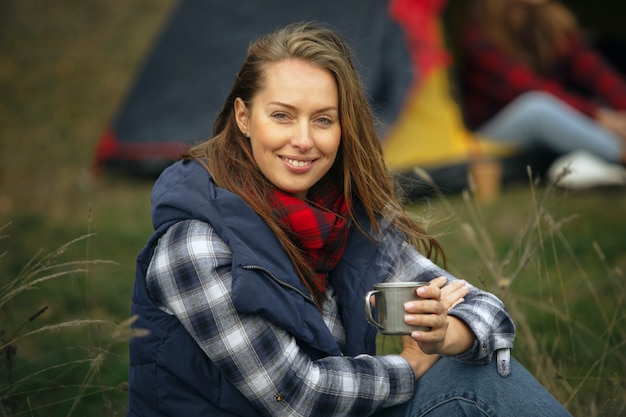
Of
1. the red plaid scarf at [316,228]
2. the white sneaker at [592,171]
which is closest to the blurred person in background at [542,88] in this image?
the white sneaker at [592,171]

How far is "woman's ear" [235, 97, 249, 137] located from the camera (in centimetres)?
206

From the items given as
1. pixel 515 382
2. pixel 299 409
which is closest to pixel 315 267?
pixel 299 409

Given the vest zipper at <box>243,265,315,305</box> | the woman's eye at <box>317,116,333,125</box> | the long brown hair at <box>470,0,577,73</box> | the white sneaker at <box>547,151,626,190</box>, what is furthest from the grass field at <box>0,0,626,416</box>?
the long brown hair at <box>470,0,577,73</box>

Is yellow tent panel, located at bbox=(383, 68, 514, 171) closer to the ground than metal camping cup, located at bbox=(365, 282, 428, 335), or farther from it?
closer to the ground

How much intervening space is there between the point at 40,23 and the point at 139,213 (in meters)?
4.43

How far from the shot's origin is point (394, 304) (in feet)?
5.67

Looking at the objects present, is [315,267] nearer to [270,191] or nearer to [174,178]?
[270,191]

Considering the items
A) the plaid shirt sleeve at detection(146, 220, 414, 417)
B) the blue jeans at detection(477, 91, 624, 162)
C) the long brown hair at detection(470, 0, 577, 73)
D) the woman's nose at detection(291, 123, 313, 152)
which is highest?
the woman's nose at detection(291, 123, 313, 152)

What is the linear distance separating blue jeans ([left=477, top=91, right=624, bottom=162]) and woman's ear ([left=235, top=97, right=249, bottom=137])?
350cm

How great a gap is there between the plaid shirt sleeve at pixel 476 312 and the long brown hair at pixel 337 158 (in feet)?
0.22

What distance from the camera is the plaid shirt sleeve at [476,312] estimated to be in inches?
74.5

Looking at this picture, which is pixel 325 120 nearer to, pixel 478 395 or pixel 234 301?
pixel 234 301

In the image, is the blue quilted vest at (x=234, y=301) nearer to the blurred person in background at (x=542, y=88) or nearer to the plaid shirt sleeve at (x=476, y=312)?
the plaid shirt sleeve at (x=476, y=312)

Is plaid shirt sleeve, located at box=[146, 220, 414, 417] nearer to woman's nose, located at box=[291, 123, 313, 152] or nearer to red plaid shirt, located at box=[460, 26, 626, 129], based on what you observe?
woman's nose, located at box=[291, 123, 313, 152]
